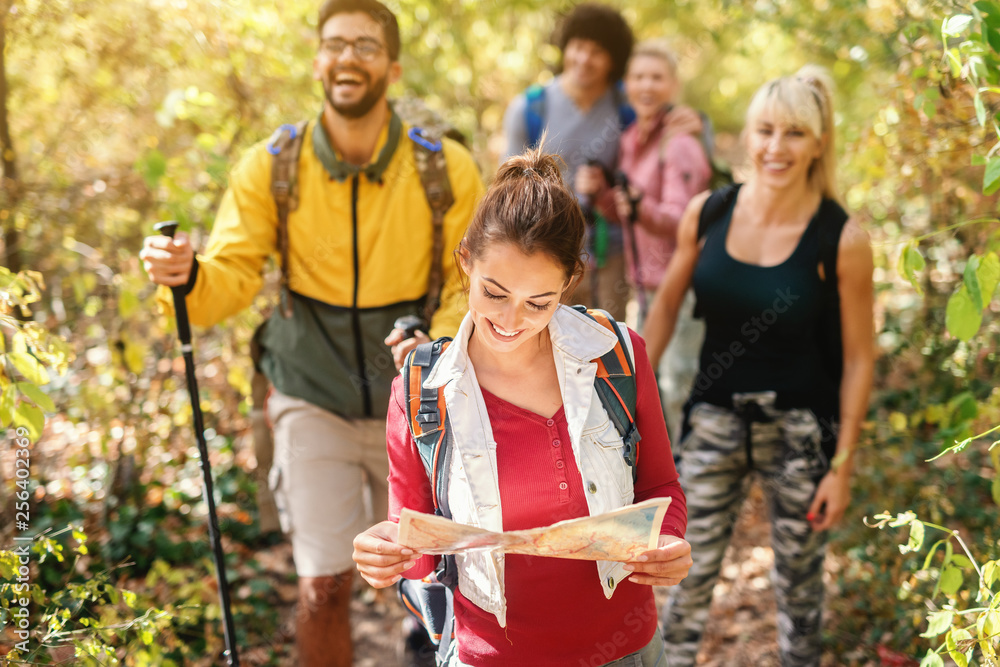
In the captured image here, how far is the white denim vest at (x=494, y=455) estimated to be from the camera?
1.91 meters

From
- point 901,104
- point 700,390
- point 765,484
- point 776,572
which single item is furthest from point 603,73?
point 776,572

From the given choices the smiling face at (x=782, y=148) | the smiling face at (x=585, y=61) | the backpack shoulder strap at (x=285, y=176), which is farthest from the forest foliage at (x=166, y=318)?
the smiling face at (x=585, y=61)

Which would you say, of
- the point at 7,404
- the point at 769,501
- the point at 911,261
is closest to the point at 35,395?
the point at 7,404

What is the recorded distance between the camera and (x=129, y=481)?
4.20 m

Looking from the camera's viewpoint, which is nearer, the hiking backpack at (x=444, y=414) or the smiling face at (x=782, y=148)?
the hiking backpack at (x=444, y=414)

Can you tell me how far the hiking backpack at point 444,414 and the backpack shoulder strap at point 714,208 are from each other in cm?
112

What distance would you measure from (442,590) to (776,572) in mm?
1566

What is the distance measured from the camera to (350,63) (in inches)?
117

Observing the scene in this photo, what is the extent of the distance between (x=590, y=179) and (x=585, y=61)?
857 mm

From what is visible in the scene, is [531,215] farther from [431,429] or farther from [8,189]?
[8,189]

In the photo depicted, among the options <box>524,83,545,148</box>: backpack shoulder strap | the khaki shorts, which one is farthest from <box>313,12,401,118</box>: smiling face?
<box>524,83,545,148</box>: backpack shoulder strap

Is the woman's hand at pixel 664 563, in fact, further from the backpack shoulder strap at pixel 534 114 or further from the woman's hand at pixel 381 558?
the backpack shoulder strap at pixel 534 114

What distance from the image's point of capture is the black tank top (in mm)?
2824

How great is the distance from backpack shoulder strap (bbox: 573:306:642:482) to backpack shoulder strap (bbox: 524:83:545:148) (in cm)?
277
